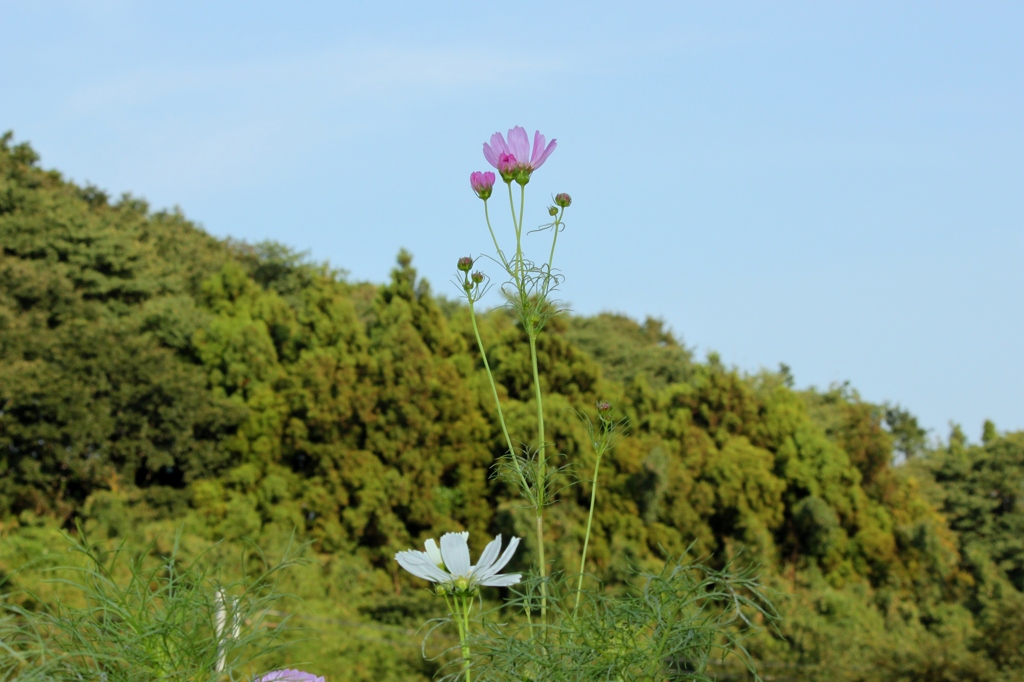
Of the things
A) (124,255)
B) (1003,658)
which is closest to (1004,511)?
(1003,658)

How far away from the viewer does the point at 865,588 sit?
8461mm

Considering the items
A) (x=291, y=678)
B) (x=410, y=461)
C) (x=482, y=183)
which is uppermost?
(x=410, y=461)

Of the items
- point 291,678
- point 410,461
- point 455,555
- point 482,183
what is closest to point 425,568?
point 455,555

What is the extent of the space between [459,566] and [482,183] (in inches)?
16.9

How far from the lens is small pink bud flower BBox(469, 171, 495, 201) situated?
101 centimetres

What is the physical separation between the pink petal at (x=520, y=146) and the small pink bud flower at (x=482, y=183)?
0.04 m

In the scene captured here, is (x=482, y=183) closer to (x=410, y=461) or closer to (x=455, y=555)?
(x=455, y=555)

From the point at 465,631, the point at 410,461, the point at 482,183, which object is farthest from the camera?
the point at 410,461

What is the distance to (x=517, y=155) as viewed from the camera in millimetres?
1026

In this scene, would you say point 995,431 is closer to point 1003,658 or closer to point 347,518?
point 1003,658

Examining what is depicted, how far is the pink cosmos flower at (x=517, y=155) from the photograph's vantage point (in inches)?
40.2

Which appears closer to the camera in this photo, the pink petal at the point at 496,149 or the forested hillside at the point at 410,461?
the pink petal at the point at 496,149

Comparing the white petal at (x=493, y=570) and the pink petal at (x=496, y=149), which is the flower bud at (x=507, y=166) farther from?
the white petal at (x=493, y=570)

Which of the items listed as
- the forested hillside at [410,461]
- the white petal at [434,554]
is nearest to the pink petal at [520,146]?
the white petal at [434,554]
